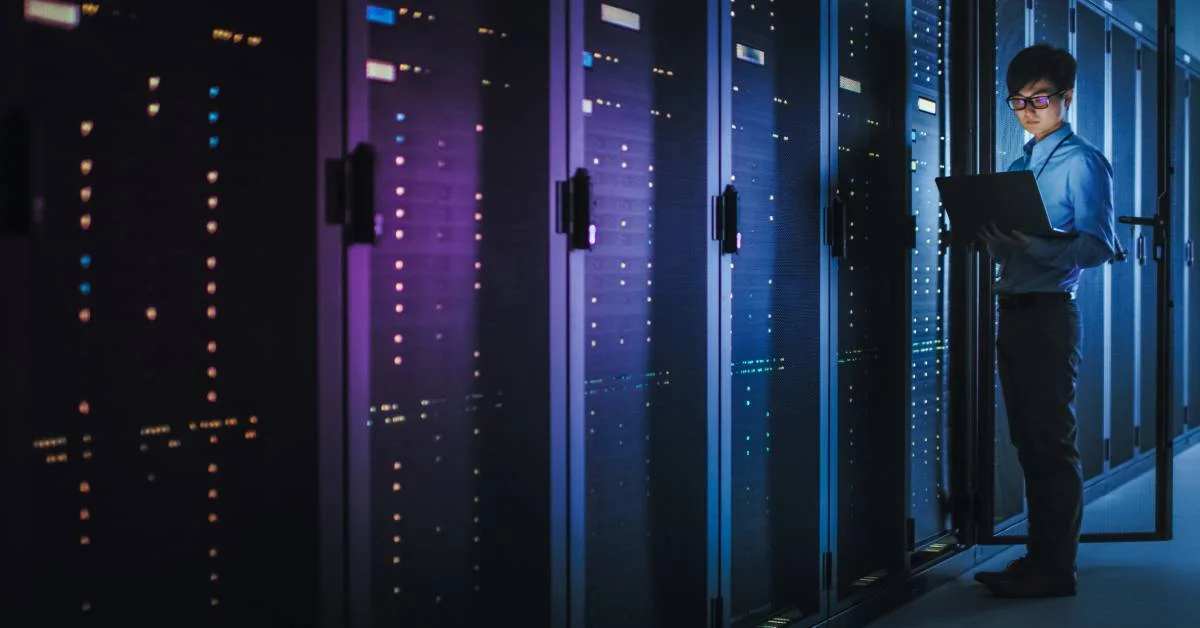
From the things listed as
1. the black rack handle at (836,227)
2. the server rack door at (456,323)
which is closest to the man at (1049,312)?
the black rack handle at (836,227)

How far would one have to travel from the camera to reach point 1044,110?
10.0 ft

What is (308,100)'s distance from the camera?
149 centimetres

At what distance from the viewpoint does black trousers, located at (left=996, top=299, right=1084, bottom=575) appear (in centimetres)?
296

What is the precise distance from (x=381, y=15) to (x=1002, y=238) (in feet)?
6.58

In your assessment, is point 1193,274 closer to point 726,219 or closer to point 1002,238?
point 1002,238

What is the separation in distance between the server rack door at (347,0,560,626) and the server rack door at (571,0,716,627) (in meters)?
0.18

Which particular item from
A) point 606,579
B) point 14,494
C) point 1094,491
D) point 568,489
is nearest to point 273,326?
point 14,494

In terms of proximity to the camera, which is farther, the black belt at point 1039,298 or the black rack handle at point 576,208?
the black belt at point 1039,298

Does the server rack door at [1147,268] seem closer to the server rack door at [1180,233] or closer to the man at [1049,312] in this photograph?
the server rack door at [1180,233]

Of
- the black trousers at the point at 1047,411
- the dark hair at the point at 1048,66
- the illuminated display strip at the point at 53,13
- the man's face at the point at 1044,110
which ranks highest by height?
the dark hair at the point at 1048,66

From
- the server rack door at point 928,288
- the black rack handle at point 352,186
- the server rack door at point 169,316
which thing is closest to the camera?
the server rack door at point 169,316

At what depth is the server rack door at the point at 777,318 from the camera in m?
2.51

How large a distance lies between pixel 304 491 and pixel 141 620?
279 mm

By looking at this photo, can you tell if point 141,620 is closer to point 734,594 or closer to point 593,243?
point 593,243
